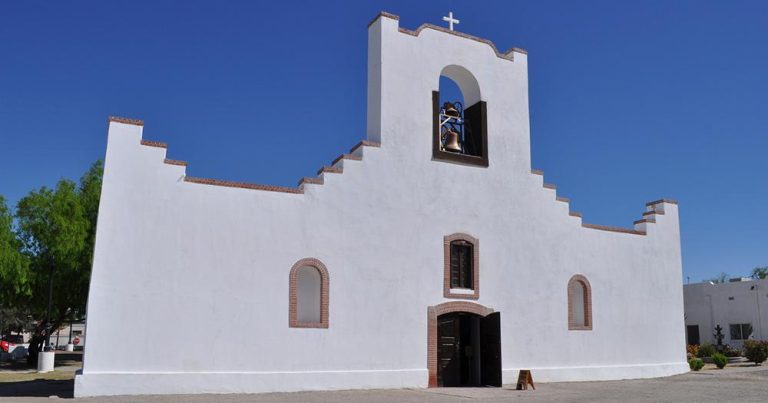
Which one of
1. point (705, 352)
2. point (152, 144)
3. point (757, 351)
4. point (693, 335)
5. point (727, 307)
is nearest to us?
point (152, 144)

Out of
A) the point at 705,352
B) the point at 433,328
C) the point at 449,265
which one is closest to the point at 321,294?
the point at 433,328

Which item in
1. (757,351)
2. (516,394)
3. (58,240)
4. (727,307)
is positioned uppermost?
(58,240)

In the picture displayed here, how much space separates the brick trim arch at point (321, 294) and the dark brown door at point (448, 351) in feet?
11.8

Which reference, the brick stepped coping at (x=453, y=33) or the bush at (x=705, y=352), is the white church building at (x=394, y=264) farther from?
the bush at (x=705, y=352)

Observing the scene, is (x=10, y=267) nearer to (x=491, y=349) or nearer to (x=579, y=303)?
(x=491, y=349)

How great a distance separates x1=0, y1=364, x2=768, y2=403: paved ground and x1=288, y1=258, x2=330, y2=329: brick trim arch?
1754 mm

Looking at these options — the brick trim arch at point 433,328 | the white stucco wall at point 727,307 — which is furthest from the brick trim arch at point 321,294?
the white stucco wall at point 727,307

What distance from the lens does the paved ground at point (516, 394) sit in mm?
16062

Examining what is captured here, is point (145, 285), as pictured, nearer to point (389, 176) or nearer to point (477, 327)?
point (389, 176)

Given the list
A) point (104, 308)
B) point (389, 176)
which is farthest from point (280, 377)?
point (389, 176)

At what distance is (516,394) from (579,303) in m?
6.42

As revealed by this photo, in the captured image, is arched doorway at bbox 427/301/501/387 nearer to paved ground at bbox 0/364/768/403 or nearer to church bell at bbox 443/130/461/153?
paved ground at bbox 0/364/768/403

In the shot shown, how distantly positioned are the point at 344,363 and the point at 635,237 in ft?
39.1

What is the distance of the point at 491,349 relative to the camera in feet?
67.2
